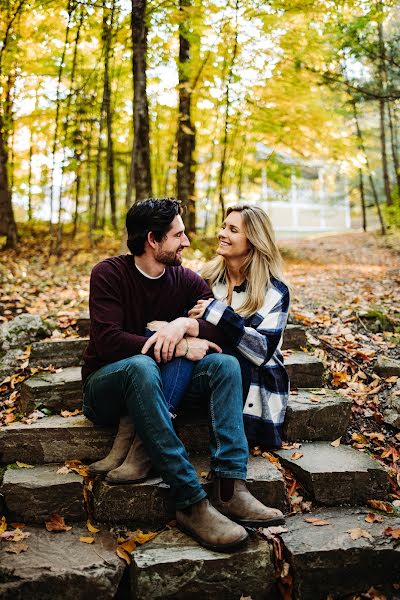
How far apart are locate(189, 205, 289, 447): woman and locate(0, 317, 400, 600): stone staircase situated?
23cm

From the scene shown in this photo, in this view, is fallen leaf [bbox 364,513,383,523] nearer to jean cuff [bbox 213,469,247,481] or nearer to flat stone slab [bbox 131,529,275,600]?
flat stone slab [bbox 131,529,275,600]

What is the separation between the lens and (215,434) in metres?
2.68

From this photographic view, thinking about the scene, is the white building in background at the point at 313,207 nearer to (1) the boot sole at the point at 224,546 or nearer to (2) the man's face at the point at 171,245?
(2) the man's face at the point at 171,245

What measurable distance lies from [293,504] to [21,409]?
6.64ft

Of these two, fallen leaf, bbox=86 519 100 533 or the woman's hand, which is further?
the woman's hand

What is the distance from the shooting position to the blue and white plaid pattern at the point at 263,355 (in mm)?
3057

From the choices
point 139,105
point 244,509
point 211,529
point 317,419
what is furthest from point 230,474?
point 139,105

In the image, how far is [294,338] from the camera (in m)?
4.39

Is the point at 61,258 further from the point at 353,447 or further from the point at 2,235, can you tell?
the point at 353,447

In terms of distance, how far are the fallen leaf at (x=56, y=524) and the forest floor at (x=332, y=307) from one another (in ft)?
3.28

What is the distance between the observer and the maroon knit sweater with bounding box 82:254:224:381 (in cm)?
293

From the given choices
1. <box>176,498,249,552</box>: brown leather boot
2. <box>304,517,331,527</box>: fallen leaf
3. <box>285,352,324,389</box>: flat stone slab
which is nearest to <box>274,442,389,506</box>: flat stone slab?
<box>304,517,331,527</box>: fallen leaf

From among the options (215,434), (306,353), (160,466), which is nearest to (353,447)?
(306,353)

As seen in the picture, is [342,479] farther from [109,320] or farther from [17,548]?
[17,548]
